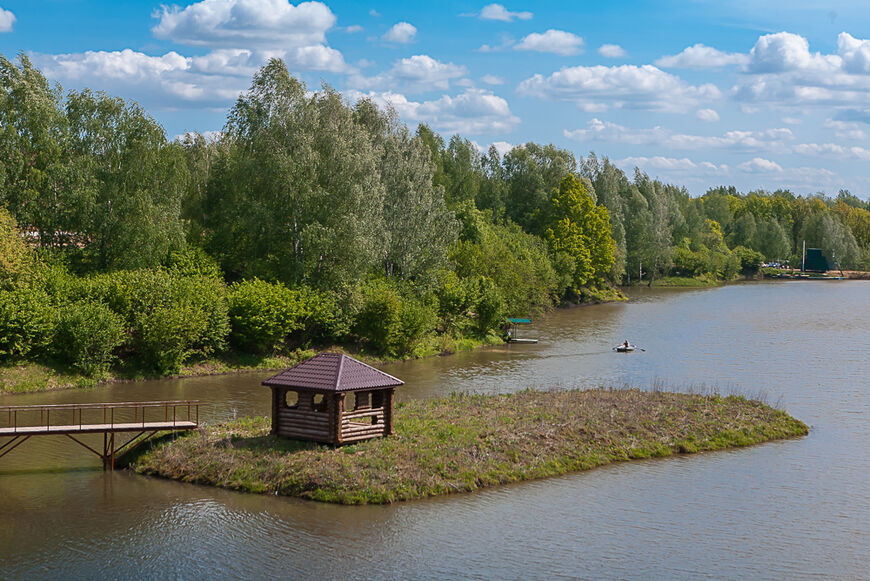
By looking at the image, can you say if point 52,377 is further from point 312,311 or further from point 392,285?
point 392,285

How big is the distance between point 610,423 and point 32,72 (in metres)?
44.5

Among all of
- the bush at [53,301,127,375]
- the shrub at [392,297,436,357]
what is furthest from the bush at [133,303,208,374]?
the shrub at [392,297,436,357]

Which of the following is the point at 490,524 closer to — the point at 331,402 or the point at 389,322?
the point at 331,402

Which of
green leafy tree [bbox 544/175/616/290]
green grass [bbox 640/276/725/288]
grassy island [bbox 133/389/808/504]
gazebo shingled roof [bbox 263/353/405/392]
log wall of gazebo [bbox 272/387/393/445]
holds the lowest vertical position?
grassy island [bbox 133/389/808/504]

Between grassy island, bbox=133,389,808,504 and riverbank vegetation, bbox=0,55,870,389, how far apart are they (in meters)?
17.3

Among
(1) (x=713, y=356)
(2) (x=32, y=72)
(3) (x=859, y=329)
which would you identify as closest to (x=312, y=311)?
(2) (x=32, y=72)

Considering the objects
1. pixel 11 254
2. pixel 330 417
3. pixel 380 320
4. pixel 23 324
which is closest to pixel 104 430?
pixel 330 417

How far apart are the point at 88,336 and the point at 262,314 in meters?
9.97

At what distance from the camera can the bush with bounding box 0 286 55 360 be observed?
4316cm

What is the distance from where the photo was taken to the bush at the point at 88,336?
146 feet

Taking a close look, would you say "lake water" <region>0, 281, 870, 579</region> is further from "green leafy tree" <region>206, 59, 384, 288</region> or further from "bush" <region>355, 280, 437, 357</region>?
"green leafy tree" <region>206, 59, 384, 288</region>

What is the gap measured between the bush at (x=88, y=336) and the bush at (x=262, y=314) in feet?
23.9

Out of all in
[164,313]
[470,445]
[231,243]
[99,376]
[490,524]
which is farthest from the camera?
[231,243]

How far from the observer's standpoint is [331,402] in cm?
2844
